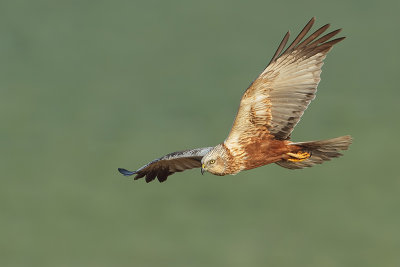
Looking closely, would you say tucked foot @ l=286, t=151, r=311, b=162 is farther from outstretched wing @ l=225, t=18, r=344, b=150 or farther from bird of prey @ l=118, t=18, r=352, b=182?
outstretched wing @ l=225, t=18, r=344, b=150

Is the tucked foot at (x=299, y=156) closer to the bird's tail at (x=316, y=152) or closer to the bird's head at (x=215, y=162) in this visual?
the bird's tail at (x=316, y=152)

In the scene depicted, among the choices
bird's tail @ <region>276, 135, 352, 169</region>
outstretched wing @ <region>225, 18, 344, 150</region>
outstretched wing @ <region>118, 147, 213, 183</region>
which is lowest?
bird's tail @ <region>276, 135, 352, 169</region>

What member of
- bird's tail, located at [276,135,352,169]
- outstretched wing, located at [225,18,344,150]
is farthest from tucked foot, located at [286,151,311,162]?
outstretched wing, located at [225,18,344,150]

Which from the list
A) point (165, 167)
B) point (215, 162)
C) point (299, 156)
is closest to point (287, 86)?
point (299, 156)

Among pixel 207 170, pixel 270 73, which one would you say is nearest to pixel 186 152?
pixel 207 170

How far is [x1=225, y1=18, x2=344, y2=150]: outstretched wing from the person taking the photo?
12312 mm

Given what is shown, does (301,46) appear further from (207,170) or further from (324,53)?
(207,170)

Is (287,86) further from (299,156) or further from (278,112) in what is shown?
(299,156)

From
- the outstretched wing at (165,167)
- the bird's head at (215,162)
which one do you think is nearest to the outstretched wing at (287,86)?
the bird's head at (215,162)

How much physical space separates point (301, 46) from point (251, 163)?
205 cm

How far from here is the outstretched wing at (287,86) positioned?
12312mm

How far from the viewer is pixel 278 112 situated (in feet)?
41.2

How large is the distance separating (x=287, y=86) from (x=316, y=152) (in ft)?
4.08

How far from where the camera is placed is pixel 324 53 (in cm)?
1245
